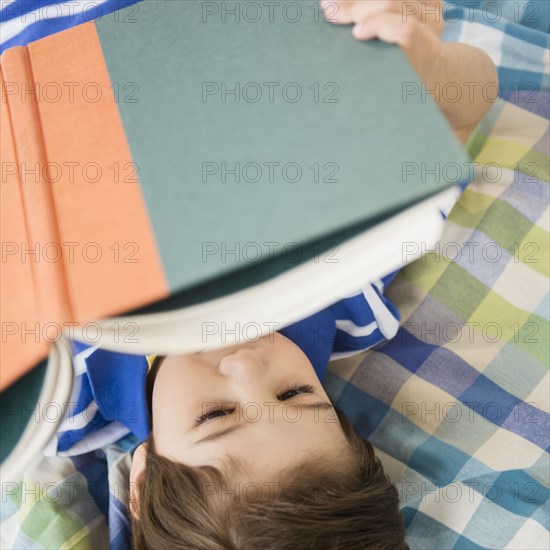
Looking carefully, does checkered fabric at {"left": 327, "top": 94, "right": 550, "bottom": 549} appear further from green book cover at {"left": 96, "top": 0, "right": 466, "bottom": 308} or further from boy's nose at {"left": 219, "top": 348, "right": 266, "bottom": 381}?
green book cover at {"left": 96, "top": 0, "right": 466, "bottom": 308}

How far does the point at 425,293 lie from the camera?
0.94 meters

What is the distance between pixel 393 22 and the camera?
532 mm

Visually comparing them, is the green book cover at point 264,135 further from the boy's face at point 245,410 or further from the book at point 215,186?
the boy's face at point 245,410

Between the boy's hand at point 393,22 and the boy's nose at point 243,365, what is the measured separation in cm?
36

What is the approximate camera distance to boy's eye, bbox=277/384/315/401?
739mm

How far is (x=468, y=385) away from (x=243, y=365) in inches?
14.0

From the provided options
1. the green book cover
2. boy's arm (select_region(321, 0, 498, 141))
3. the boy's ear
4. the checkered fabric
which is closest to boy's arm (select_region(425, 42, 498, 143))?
boy's arm (select_region(321, 0, 498, 141))

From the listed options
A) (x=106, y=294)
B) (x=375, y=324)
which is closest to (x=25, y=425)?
(x=106, y=294)

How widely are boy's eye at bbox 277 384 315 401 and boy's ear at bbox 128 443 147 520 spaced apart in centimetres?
19

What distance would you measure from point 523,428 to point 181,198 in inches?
24.5

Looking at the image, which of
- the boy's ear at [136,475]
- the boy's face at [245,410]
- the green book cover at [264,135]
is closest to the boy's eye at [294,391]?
the boy's face at [245,410]

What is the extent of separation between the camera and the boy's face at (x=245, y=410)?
2.28 ft

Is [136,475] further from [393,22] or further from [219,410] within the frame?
[393,22]

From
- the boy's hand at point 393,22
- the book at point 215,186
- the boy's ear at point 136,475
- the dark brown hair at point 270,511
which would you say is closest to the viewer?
the book at point 215,186
